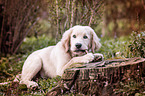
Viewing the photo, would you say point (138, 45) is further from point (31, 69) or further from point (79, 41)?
point (31, 69)

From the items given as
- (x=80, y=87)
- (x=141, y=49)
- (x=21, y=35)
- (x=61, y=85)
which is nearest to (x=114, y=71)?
(x=80, y=87)

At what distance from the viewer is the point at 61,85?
128 inches

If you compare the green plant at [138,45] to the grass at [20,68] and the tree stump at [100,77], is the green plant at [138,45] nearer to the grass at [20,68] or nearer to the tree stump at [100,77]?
the grass at [20,68]

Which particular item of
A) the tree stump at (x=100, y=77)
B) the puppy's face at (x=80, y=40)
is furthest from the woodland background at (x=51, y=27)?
the puppy's face at (x=80, y=40)

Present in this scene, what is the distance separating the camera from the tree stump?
3012 millimetres

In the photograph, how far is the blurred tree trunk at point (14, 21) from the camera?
23.5 ft

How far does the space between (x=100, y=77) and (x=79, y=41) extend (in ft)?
2.89

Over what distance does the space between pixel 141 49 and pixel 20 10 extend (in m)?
4.51

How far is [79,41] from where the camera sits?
146 inches

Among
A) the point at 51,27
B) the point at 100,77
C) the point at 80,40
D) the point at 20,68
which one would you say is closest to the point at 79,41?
the point at 80,40

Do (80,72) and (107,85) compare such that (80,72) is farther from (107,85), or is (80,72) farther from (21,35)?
(21,35)

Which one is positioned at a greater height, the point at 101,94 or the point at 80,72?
the point at 80,72

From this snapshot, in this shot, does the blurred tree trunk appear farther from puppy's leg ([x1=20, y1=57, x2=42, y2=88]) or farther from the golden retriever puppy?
puppy's leg ([x1=20, y1=57, x2=42, y2=88])

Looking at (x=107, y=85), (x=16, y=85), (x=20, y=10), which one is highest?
(x=20, y=10)
